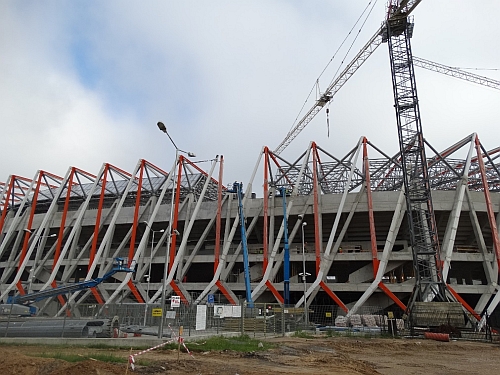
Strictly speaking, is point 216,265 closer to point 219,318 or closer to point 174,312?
point 219,318

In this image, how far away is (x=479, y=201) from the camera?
116 feet

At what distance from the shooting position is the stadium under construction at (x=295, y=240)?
33156mm

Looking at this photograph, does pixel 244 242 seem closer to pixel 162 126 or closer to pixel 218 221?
pixel 218 221

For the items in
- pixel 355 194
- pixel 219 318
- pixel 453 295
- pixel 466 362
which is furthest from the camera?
pixel 355 194

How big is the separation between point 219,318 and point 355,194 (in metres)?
20.6

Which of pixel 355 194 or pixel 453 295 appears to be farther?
pixel 355 194

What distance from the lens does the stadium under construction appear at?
3316 centimetres

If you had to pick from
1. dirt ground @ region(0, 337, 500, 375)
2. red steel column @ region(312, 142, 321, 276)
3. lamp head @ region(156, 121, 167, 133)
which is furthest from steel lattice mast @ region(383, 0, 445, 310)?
lamp head @ region(156, 121, 167, 133)

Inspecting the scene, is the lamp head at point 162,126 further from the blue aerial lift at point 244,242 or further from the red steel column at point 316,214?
the red steel column at point 316,214

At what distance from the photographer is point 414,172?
34156 millimetres

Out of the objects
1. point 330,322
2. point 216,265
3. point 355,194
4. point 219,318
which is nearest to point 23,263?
point 216,265

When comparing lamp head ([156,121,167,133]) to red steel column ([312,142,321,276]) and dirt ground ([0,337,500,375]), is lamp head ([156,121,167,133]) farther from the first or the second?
red steel column ([312,142,321,276])

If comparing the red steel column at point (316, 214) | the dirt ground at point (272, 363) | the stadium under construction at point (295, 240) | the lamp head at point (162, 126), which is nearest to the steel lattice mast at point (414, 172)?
the stadium under construction at point (295, 240)

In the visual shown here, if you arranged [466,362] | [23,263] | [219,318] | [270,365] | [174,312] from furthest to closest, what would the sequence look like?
[23,263]
[219,318]
[174,312]
[466,362]
[270,365]
